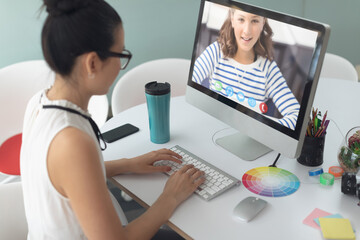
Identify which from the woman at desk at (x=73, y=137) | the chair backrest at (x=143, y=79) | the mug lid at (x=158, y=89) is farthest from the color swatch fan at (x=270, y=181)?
the chair backrest at (x=143, y=79)

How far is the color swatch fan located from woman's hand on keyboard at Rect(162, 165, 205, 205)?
5.9 inches

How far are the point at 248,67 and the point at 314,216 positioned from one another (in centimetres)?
49

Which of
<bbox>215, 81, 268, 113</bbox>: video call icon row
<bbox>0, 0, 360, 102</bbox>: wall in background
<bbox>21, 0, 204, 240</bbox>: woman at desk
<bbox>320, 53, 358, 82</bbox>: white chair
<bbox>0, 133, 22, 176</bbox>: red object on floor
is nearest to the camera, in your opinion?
<bbox>21, 0, 204, 240</bbox>: woman at desk

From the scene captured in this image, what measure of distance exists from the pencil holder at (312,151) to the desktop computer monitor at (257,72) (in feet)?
0.38

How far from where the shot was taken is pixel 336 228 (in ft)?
3.46

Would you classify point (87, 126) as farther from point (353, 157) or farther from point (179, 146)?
point (353, 157)

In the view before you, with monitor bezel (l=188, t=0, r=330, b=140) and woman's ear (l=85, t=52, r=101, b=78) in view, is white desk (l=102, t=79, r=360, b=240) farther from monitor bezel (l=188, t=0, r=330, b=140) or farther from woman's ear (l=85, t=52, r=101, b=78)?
woman's ear (l=85, t=52, r=101, b=78)

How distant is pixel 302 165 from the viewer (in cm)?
135

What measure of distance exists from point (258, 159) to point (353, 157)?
300mm

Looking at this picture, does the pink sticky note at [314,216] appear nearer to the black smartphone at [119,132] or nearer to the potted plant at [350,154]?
the potted plant at [350,154]

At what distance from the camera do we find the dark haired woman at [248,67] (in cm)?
123

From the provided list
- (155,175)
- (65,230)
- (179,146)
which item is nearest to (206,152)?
(179,146)

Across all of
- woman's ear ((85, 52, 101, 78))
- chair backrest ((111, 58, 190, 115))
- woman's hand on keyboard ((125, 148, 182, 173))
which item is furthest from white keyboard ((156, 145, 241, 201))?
chair backrest ((111, 58, 190, 115))

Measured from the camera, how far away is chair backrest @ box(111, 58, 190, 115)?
2.03 meters
